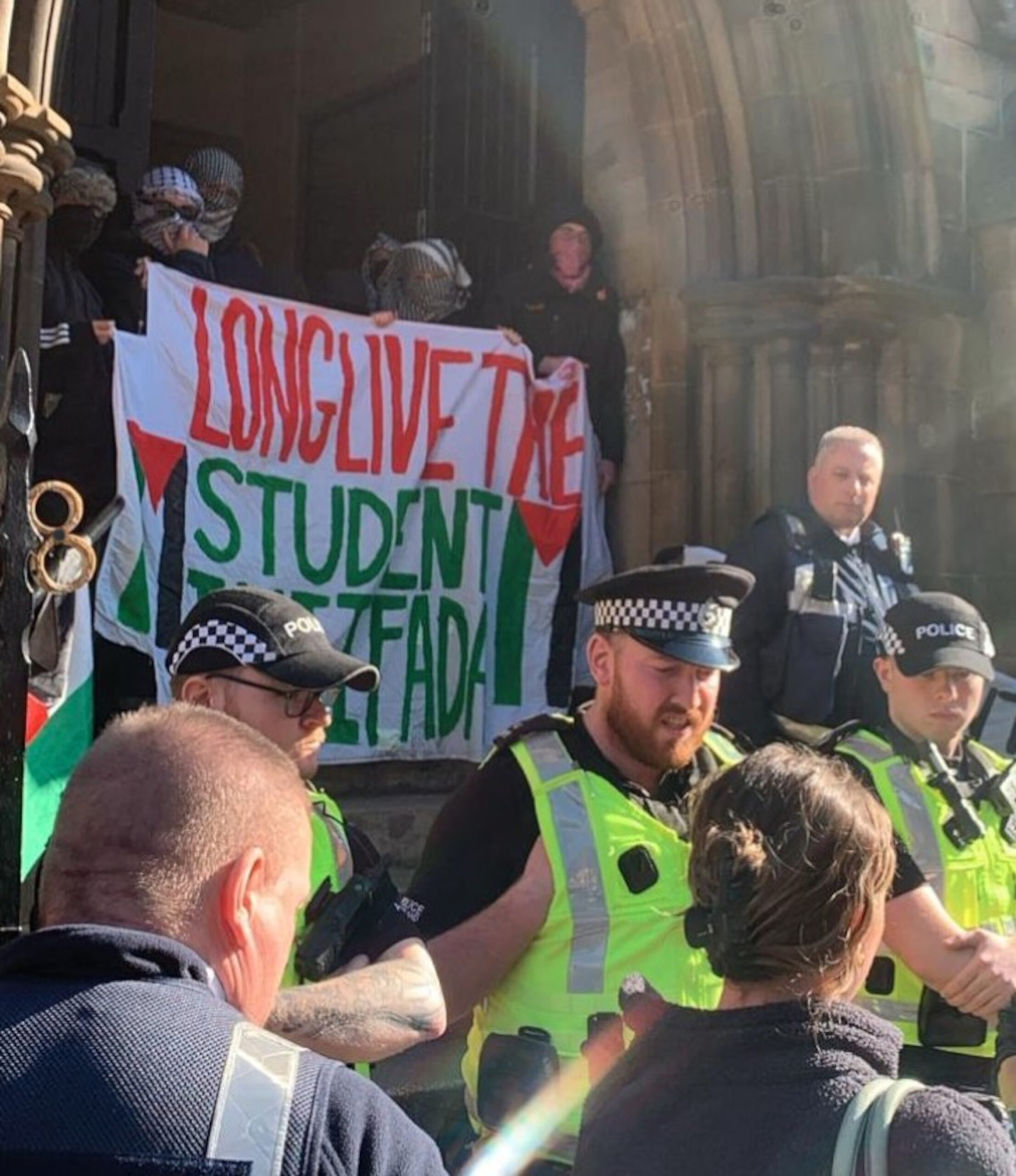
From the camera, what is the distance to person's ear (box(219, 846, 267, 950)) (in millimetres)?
1391

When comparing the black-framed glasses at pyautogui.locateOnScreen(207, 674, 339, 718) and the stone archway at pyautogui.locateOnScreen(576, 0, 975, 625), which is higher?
the stone archway at pyautogui.locateOnScreen(576, 0, 975, 625)

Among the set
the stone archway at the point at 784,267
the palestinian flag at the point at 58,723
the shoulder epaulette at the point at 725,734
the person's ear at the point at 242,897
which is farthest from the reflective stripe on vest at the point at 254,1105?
the stone archway at the point at 784,267

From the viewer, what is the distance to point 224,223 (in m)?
7.17

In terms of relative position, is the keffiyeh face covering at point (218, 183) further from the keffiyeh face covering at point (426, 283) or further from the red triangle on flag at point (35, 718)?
the red triangle on flag at point (35, 718)

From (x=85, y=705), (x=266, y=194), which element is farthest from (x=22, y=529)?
(x=266, y=194)

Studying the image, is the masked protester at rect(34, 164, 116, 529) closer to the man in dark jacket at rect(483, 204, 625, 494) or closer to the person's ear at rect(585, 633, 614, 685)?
→ the man in dark jacket at rect(483, 204, 625, 494)

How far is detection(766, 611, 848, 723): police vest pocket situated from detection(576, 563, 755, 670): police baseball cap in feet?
8.05

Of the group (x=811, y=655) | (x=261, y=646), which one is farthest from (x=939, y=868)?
(x=811, y=655)

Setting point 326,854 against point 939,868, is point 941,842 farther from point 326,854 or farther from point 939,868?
point 326,854

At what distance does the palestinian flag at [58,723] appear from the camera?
454 cm

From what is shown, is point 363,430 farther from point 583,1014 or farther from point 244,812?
point 244,812

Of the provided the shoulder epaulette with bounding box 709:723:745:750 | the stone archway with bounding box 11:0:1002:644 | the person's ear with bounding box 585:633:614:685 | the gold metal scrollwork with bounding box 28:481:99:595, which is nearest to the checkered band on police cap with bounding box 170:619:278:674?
the gold metal scrollwork with bounding box 28:481:99:595

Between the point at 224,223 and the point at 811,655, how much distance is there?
3381 mm

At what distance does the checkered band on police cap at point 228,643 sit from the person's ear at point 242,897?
3.95 feet
